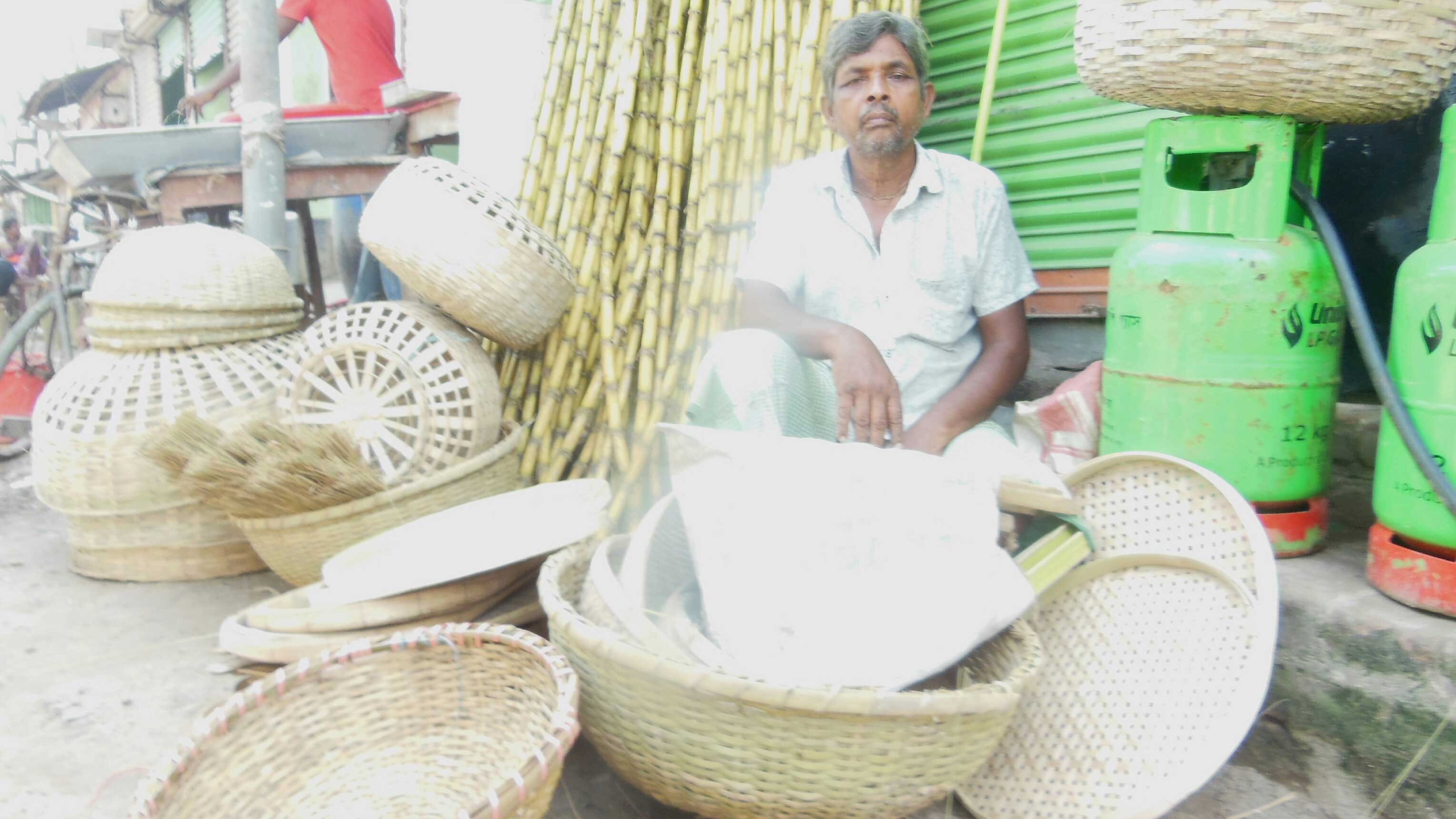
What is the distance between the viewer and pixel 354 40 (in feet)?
14.1

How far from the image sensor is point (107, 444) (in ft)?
7.66

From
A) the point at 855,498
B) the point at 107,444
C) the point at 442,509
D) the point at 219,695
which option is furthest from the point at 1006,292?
the point at 107,444

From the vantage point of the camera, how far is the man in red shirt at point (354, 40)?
4238 mm

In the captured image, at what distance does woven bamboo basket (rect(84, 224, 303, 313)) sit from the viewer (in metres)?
2.42

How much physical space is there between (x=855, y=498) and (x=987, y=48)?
6.59ft

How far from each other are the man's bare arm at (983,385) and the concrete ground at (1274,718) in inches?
26.0

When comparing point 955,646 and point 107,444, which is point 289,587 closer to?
point 107,444

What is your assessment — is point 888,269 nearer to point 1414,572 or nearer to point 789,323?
point 789,323

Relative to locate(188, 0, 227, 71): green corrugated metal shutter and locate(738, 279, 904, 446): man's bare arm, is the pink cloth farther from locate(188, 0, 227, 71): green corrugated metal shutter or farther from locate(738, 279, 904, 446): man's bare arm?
locate(188, 0, 227, 71): green corrugated metal shutter

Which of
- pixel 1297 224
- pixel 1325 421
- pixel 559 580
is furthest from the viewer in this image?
pixel 1297 224

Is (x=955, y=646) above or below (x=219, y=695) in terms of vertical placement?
above

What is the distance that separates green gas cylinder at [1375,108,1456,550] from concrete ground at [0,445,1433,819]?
18 cm

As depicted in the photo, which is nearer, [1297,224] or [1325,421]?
[1325,421]

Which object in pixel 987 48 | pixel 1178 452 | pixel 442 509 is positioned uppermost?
pixel 987 48
